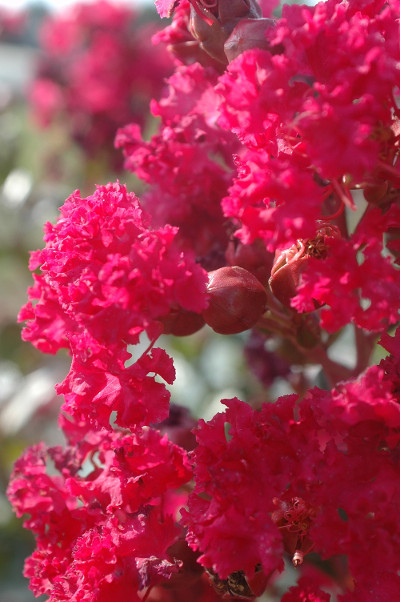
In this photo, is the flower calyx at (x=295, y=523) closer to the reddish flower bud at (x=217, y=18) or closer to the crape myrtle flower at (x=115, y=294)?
the crape myrtle flower at (x=115, y=294)

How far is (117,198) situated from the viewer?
2.40 ft

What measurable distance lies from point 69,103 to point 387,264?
218 centimetres

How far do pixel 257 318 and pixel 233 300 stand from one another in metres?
0.06

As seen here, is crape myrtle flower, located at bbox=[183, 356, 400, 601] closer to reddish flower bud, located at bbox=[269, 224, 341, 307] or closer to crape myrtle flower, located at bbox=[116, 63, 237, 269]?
reddish flower bud, located at bbox=[269, 224, 341, 307]

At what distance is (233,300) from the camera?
756mm

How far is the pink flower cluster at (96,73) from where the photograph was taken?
246cm

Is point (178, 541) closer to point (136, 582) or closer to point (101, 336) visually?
point (136, 582)

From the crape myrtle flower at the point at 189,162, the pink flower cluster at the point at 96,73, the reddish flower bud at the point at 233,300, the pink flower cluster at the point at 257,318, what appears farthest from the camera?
the pink flower cluster at the point at 96,73

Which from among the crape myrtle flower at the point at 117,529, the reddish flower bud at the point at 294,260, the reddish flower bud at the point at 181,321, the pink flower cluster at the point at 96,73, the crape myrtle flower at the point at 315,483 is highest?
the reddish flower bud at the point at 294,260

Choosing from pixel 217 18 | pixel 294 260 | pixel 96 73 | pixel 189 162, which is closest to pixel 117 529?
pixel 294 260

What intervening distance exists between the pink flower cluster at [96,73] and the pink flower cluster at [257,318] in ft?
5.40

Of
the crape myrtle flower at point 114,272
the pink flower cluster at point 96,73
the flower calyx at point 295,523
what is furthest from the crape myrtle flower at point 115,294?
the pink flower cluster at point 96,73

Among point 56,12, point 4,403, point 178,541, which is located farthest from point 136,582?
point 56,12

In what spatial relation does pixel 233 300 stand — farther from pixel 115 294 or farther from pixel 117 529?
pixel 117 529
